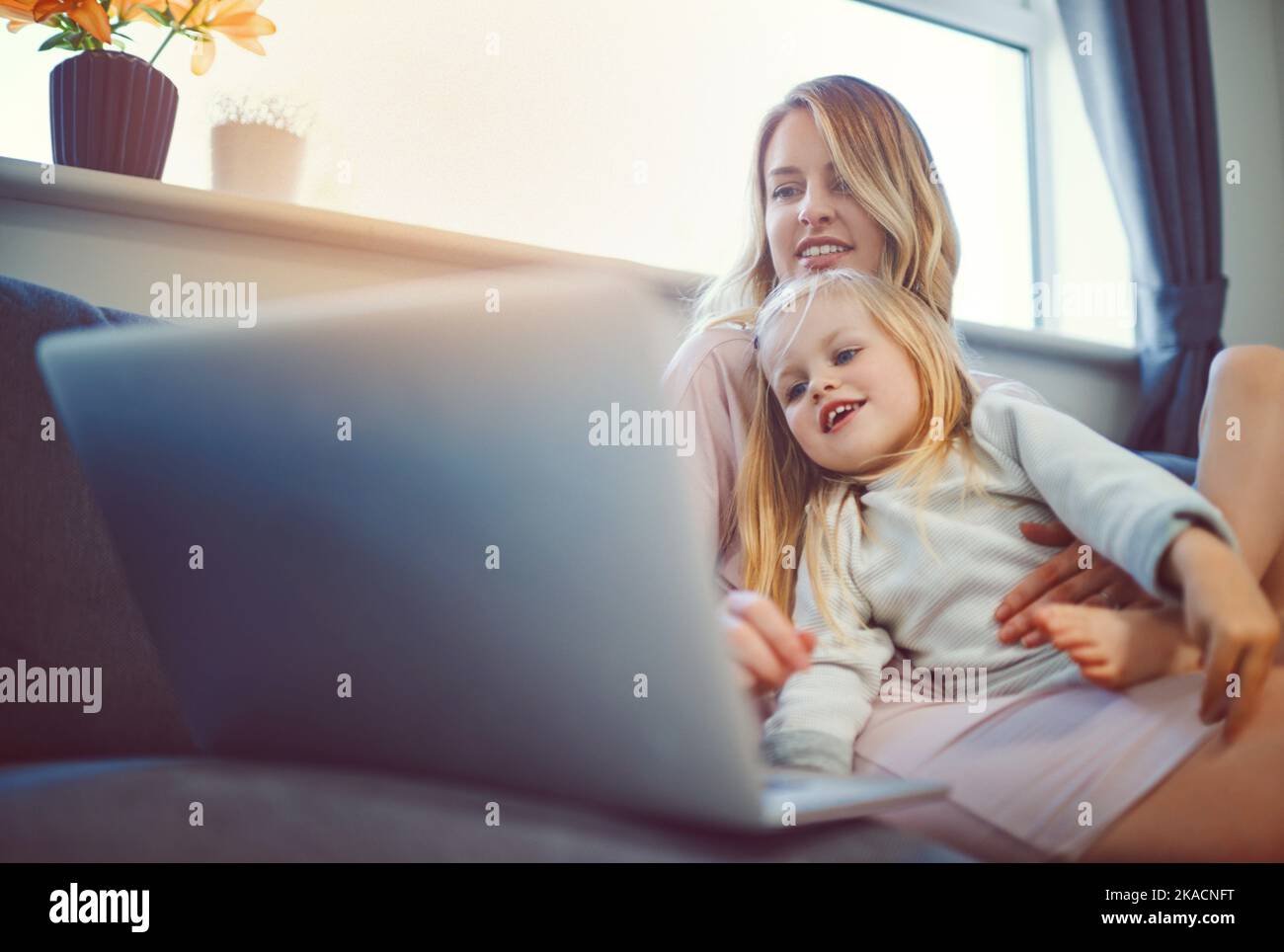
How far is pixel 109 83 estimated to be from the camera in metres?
1.20

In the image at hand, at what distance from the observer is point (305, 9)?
1601 mm

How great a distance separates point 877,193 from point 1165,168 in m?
1.29

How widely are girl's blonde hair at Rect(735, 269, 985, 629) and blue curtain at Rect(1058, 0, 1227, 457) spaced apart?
136cm

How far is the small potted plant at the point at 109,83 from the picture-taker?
119 cm

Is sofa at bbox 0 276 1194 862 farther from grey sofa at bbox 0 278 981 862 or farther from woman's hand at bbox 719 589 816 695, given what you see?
woman's hand at bbox 719 589 816 695

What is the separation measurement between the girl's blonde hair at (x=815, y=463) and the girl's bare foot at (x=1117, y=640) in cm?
22

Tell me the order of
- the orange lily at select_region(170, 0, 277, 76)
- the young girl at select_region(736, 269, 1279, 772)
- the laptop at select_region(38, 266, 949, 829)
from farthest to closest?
the orange lily at select_region(170, 0, 277, 76) < the young girl at select_region(736, 269, 1279, 772) < the laptop at select_region(38, 266, 949, 829)

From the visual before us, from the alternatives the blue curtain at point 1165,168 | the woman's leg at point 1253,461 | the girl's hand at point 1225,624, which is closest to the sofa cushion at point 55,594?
the girl's hand at point 1225,624

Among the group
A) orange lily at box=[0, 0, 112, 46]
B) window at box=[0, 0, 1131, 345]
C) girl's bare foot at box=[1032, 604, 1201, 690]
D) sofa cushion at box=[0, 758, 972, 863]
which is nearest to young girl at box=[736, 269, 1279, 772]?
girl's bare foot at box=[1032, 604, 1201, 690]

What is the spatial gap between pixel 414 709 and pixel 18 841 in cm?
18

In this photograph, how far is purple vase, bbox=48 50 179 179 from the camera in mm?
1198

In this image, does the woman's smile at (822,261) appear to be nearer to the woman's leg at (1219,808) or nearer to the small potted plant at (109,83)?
the woman's leg at (1219,808)
